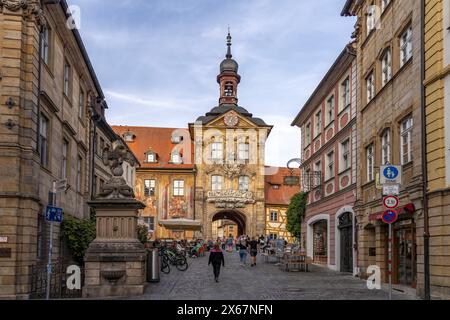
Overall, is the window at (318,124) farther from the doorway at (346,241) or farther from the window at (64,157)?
the window at (64,157)

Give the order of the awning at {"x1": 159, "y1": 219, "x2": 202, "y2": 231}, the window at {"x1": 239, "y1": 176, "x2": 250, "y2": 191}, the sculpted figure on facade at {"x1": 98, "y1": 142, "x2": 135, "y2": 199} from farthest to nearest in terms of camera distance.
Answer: the window at {"x1": 239, "y1": 176, "x2": 250, "y2": 191} < the awning at {"x1": 159, "y1": 219, "x2": 202, "y2": 231} < the sculpted figure on facade at {"x1": 98, "y1": 142, "x2": 135, "y2": 199}

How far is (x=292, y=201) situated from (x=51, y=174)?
70.4 ft


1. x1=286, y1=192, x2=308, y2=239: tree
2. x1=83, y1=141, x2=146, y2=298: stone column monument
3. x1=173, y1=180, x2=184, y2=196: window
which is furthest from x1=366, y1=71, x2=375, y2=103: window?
x1=173, y1=180, x2=184, y2=196: window

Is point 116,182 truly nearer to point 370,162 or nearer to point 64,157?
point 64,157

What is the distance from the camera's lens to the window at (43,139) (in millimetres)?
20969

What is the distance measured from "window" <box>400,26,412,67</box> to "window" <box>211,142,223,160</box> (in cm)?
4172

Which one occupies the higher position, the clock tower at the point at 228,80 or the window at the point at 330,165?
the clock tower at the point at 228,80

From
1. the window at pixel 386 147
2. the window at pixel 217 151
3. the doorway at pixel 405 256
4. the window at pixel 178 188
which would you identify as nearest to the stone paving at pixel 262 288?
the doorway at pixel 405 256

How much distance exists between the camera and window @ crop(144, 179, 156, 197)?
6372 centimetres

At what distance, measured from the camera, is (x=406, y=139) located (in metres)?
19.7

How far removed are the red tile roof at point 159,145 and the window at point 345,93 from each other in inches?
1385

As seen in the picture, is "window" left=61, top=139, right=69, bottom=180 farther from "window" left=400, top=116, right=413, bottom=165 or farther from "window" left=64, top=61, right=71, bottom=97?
"window" left=400, top=116, right=413, bottom=165

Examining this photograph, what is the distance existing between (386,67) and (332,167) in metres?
10.3

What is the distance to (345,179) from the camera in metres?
28.5
